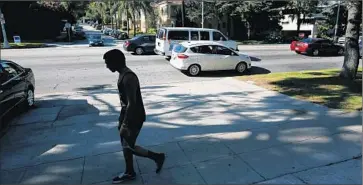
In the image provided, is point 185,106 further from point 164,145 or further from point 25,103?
point 25,103

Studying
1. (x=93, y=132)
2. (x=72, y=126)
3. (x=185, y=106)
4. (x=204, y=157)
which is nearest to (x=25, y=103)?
(x=72, y=126)

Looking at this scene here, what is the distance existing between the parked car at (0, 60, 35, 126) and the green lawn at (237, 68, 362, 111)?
7.15 meters

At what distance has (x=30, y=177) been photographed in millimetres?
4398

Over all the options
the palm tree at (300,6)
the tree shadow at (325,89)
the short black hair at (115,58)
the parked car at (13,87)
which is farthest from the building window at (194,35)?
the palm tree at (300,6)

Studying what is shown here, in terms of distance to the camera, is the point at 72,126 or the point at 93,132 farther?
the point at 72,126

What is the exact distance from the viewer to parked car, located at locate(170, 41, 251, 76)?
44.0 ft

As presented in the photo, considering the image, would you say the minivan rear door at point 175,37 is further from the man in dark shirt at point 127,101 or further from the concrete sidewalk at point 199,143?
the man in dark shirt at point 127,101

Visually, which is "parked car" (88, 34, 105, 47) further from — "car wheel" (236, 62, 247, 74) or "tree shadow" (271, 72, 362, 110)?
"tree shadow" (271, 72, 362, 110)

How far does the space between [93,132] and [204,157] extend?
8.18ft

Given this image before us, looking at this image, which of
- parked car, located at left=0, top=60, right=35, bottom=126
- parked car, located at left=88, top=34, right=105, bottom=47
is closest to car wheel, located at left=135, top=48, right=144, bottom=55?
parked car, located at left=88, top=34, right=105, bottom=47

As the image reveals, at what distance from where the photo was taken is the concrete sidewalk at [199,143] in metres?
4.35

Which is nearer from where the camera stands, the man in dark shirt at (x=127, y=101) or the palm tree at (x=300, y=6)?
the man in dark shirt at (x=127, y=101)

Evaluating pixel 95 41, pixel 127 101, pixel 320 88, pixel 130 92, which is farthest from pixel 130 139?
pixel 95 41

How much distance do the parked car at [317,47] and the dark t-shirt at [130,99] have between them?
20.2m
